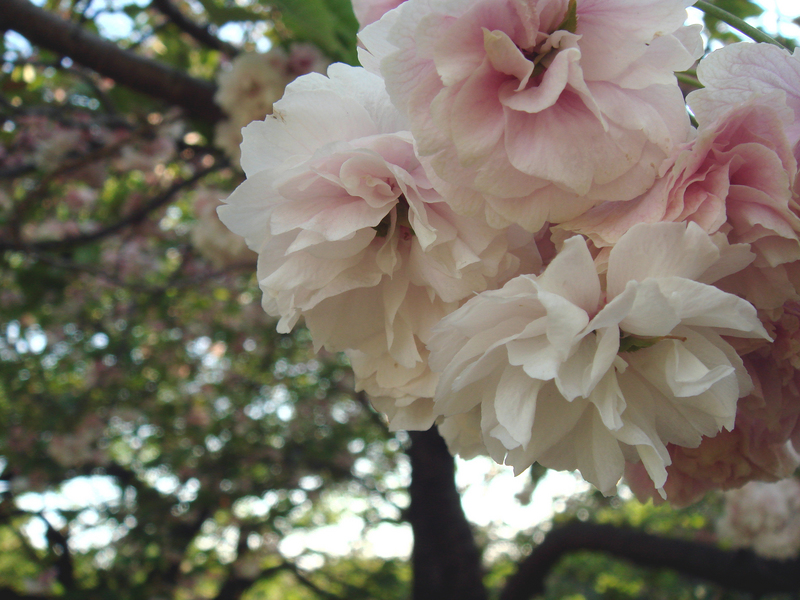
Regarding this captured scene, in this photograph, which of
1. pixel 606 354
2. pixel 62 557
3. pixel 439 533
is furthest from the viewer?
pixel 62 557

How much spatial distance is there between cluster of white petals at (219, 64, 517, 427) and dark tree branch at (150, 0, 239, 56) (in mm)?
1580

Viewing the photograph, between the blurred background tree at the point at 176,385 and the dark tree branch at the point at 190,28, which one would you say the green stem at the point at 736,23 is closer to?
the blurred background tree at the point at 176,385

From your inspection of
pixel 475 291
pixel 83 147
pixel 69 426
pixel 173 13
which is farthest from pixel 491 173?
pixel 69 426

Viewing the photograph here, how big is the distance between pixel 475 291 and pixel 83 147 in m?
2.21

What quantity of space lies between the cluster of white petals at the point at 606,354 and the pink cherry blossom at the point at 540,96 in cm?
4

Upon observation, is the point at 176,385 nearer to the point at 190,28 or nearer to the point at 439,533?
the point at 439,533

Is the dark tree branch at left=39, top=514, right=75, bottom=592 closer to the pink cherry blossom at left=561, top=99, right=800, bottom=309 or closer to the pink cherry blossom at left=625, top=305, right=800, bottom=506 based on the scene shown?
the pink cherry blossom at left=625, top=305, right=800, bottom=506

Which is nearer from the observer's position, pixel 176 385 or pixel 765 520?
pixel 765 520

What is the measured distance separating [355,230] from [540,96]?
0.39 ft

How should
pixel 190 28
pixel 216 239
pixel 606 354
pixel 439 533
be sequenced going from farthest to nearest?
pixel 439 533 < pixel 216 239 < pixel 190 28 < pixel 606 354

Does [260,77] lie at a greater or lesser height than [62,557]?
greater

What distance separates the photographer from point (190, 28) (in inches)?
69.1

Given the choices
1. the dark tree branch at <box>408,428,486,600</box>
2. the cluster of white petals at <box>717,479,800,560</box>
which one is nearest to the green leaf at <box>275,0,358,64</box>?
the dark tree branch at <box>408,428,486,600</box>

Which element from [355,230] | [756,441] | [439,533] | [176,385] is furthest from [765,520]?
[176,385]
